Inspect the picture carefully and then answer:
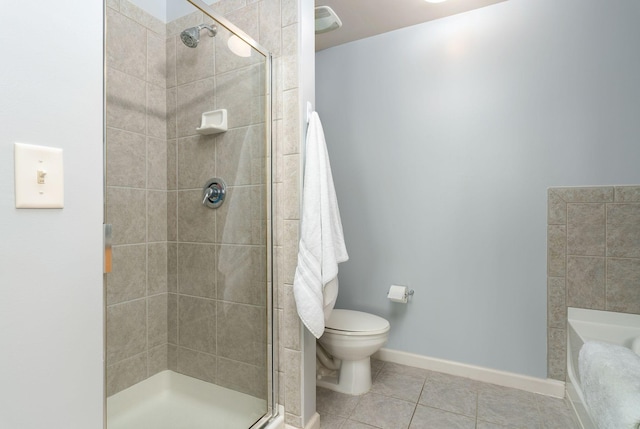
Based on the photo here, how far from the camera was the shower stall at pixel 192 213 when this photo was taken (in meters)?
1.45

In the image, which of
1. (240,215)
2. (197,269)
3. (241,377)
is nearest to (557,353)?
(241,377)

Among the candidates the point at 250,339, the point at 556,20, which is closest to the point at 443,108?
the point at 556,20

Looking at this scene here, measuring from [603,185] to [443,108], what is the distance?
0.98 metres

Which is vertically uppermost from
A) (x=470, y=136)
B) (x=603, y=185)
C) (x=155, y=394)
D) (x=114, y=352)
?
(x=470, y=136)

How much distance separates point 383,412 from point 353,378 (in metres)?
0.25

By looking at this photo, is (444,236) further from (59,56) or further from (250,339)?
(59,56)

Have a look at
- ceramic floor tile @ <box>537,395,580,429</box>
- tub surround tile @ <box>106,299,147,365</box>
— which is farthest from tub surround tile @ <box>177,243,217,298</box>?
ceramic floor tile @ <box>537,395,580,429</box>

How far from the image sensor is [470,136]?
6.77 ft

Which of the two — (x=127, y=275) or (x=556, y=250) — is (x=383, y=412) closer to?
(x=556, y=250)

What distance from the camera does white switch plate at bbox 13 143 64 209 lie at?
0.64 metres

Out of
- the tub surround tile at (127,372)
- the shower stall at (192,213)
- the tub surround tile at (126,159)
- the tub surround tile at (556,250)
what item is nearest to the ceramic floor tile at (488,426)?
the tub surround tile at (556,250)

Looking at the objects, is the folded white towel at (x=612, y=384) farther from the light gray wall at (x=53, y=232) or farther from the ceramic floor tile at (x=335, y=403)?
the light gray wall at (x=53, y=232)

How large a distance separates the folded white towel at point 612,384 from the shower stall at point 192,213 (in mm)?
1215

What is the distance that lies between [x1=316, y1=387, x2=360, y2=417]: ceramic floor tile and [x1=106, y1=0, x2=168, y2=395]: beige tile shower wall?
864mm
